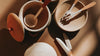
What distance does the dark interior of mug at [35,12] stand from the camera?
0.76 m

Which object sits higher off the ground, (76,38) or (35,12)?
(35,12)

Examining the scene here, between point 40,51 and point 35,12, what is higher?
point 35,12

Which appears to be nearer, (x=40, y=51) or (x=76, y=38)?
(x=40, y=51)

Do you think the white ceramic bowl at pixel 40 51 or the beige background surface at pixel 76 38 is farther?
the beige background surface at pixel 76 38

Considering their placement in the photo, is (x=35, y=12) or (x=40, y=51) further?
A: (x=35, y=12)

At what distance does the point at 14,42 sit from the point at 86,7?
14.6 inches

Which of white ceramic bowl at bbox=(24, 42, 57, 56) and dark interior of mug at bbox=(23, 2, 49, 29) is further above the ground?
dark interior of mug at bbox=(23, 2, 49, 29)

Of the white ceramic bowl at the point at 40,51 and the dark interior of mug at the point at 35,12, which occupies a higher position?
the dark interior of mug at the point at 35,12

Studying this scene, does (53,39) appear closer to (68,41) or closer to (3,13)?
(68,41)

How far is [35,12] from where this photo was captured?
815 millimetres

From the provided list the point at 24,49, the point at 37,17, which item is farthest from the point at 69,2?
the point at 24,49

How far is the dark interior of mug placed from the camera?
29.8 inches

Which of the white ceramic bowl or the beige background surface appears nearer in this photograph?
the white ceramic bowl

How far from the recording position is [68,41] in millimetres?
823
